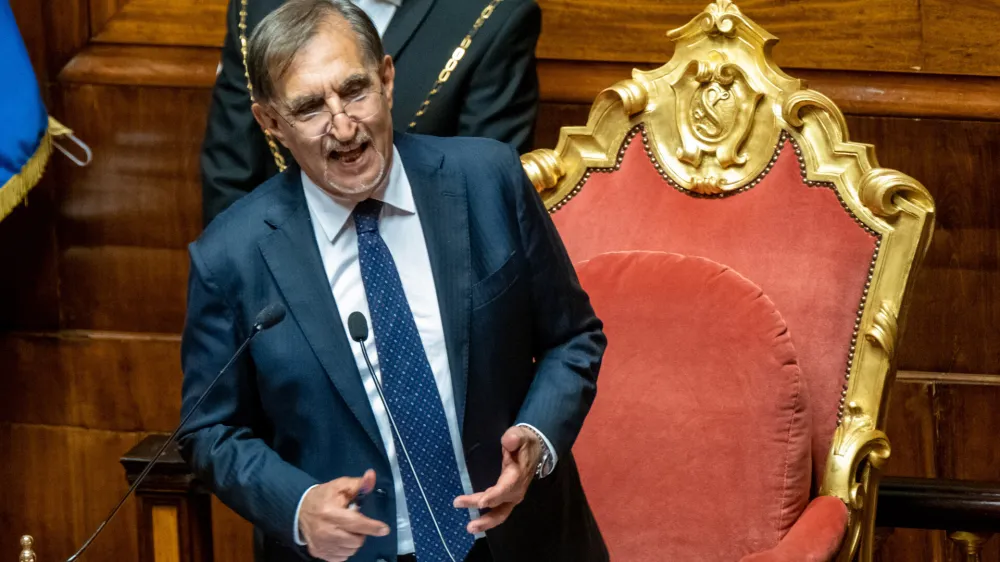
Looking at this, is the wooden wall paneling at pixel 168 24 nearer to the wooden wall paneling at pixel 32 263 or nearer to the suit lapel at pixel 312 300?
the wooden wall paneling at pixel 32 263

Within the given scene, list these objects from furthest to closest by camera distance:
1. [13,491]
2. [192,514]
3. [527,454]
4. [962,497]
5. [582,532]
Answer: [13,491] → [192,514] → [962,497] → [582,532] → [527,454]

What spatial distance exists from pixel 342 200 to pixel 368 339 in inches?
5.9

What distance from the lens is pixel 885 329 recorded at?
6.31 ft

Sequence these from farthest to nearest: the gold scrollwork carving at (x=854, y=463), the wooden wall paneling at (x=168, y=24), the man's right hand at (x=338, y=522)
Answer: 1. the wooden wall paneling at (x=168, y=24)
2. the gold scrollwork carving at (x=854, y=463)
3. the man's right hand at (x=338, y=522)

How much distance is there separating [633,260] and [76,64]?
138 cm

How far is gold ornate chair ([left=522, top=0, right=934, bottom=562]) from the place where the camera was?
1923 millimetres

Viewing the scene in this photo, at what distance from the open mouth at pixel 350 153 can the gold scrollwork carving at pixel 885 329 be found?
2.61 ft

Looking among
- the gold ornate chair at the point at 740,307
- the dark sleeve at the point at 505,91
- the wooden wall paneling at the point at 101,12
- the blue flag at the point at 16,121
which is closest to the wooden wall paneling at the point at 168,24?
the wooden wall paneling at the point at 101,12

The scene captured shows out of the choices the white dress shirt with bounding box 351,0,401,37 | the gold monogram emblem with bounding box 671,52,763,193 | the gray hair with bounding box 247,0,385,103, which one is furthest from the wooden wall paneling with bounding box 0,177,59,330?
the gray hair with bounding box 247,0,385,103

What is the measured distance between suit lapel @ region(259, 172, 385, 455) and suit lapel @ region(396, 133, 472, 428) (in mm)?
101

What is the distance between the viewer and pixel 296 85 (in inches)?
57.9

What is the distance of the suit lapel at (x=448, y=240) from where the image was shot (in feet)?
4.95

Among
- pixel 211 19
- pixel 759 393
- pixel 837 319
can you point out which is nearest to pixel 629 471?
pixel 759 393

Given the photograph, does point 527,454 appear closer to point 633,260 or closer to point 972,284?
point 633,260
